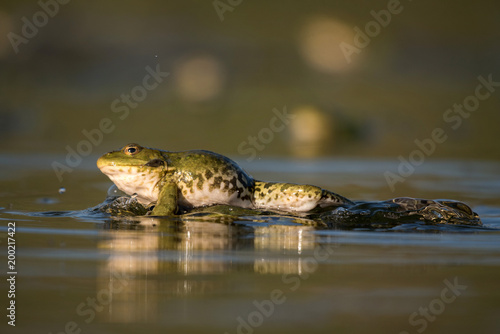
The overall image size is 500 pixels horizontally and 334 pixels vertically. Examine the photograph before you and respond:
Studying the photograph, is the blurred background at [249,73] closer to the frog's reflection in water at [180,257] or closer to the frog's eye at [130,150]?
the frog's eye at [130,150]

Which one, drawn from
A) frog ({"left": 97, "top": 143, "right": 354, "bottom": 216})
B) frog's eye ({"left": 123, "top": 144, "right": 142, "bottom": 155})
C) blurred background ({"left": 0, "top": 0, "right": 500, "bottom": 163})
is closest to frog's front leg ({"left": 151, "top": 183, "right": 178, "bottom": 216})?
frog ({"left": 97, "top": 143, "right": 354, "bottom": 216})

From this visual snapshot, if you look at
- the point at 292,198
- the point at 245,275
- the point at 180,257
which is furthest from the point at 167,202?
the point at 245,275

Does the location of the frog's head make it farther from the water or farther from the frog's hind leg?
the frog's hind leg

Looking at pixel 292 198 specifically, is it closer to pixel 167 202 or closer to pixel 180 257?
pixel 167 202

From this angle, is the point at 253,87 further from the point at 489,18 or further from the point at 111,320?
the point at 111,320

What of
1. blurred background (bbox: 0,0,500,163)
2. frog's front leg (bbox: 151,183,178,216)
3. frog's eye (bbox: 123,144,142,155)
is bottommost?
frog's front leg (bbox: 151,183,178,216)

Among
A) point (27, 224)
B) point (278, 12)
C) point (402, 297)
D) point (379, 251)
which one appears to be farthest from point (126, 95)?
point (402, 297)

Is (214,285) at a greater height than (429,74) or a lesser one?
lesser
